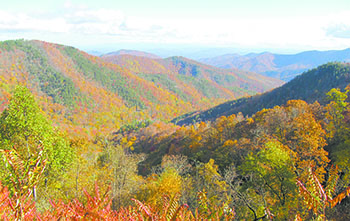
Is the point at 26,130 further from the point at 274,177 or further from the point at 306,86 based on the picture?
the point at 306,86

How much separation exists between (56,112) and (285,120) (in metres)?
197

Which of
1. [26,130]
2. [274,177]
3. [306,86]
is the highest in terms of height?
[26,130]

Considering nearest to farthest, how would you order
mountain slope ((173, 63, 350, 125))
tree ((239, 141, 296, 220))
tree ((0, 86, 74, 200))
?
tree ((0, 86, 74, 200)) → tree ((239, 141, 296, 220)) → mountain slope ((173, 63, 350, 125))

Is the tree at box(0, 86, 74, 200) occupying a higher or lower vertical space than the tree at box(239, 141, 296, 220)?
higher

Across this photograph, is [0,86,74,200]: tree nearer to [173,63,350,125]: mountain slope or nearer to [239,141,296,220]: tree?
[239,141,296,220]: tree

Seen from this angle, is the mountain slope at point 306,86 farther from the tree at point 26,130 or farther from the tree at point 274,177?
the tree at point 26,130

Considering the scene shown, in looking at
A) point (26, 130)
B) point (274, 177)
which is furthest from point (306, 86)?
point (26, 130)

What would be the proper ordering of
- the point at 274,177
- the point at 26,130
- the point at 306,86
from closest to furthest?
the point at 26,130, the point at 274,177, the point at 306,86

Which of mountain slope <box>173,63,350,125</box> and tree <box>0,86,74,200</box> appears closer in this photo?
tree <box>0,86,74,200</box>

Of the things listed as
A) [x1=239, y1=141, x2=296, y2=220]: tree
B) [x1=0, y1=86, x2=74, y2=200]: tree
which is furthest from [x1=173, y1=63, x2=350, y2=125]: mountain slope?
[x1=0, y1=86, x2=74, y2=200]: tree

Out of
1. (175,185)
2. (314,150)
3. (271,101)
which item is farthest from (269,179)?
(271,101)

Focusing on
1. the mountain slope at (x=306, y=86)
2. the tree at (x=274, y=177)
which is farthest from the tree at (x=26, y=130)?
the mountain slope at (x=306, y=86)

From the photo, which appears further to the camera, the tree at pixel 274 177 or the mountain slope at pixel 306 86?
the mountain slope at pixel 306 86

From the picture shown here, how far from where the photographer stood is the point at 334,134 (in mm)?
26453
